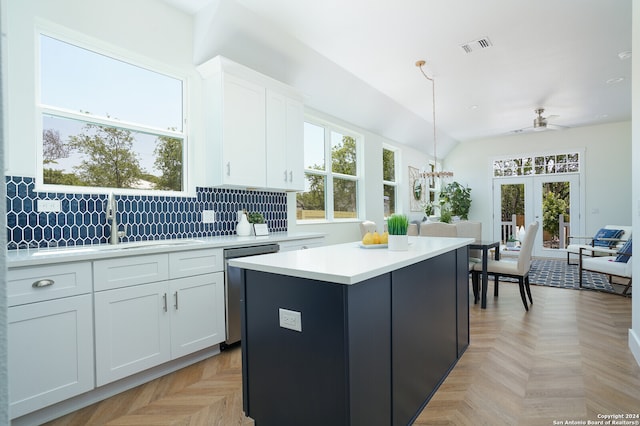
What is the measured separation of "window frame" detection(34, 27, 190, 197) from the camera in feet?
7.82

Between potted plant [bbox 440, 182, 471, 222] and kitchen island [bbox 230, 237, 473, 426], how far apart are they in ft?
23.3

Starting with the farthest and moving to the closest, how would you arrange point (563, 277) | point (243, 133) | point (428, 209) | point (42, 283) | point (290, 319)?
point (428, 209) < point (563, 277) < point (243, 133) < point (42, 283) < point (290, 319)

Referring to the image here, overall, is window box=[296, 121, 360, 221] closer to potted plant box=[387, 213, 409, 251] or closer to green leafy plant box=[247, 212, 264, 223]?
green leafy plant box=[247, 212, 264, 223]

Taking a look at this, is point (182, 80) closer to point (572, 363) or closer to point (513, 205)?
point (572, 363)

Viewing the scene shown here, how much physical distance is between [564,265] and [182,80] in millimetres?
7381

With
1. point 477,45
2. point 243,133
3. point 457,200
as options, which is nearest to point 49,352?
point 243,133

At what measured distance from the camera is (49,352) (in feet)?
6.19

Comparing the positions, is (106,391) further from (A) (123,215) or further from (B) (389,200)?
(B) (389,200)

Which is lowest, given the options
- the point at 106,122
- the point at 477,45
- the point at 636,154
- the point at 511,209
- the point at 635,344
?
the point at 635,344

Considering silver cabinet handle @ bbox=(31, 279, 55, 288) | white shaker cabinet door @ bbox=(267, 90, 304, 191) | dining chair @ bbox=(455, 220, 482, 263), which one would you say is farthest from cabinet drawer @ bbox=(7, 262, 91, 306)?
dining chair @ bbox=(455, 220, 482, 263)

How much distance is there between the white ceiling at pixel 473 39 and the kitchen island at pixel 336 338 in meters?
2.36

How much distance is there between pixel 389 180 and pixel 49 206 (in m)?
5.73

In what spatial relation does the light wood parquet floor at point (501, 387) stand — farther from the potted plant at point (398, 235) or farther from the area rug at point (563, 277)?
the area rug at point (563, 277)

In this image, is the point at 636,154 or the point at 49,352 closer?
the point at 49,352
